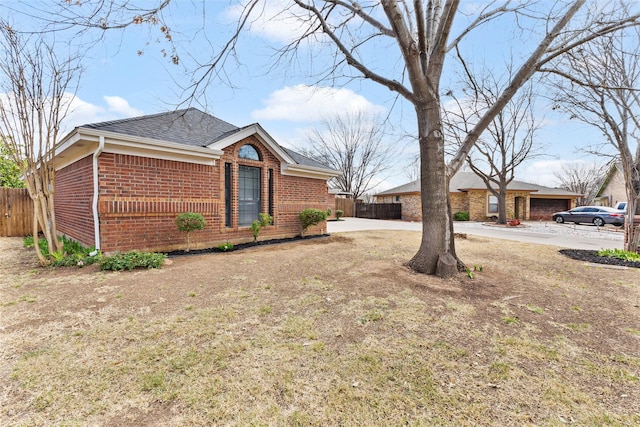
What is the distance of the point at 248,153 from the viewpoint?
901cm

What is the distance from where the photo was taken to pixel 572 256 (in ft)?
25.2

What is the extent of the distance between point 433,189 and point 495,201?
2287cm

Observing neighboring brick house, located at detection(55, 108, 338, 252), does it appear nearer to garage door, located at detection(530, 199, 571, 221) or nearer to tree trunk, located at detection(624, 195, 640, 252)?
tree trunk, located at detection(624, 195, 640, 252)

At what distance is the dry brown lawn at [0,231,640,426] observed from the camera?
6.43 ft

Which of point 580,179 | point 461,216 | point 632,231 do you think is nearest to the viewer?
point 632,231

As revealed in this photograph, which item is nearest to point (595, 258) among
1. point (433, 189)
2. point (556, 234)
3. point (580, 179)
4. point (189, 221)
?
point (433, 189)

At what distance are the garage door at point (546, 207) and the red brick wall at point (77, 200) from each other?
30.6 m

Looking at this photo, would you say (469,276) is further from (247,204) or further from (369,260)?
(247,204)

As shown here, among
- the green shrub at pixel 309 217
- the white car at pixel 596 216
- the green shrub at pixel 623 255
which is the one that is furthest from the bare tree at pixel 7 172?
the white car at pixel 596 216

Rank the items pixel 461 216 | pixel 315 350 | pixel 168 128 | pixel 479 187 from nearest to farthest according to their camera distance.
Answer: pixel 315 350
pixel 168 128
pixel 461 216
pixel 479 187

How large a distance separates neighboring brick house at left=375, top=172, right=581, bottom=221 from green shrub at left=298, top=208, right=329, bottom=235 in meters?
15.0

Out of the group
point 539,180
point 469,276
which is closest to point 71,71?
point 469,276

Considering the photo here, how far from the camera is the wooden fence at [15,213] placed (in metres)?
10.8

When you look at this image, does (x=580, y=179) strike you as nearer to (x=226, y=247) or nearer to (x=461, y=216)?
(x=461, y=216)
